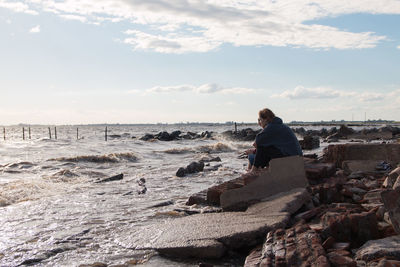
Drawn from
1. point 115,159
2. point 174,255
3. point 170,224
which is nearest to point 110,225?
point 170,224

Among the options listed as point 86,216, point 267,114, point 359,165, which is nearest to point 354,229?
point 267,114

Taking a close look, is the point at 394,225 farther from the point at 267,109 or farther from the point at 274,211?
the point at 267,109

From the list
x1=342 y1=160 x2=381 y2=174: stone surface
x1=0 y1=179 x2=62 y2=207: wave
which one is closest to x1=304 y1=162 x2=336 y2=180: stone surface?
x1=342 y1=160 x2=381 y2=174: stone surface

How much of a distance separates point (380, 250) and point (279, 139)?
3191 millimetres

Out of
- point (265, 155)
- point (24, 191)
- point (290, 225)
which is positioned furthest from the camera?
point (24, 191)

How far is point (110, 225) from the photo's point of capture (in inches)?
188

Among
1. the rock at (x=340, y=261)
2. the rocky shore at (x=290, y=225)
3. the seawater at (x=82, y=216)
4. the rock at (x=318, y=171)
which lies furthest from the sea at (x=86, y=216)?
the rock at (x=318, y=171)

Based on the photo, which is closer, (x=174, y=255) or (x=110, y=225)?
(x=174, y=255)

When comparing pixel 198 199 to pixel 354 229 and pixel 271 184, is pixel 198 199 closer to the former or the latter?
pixel 271 184

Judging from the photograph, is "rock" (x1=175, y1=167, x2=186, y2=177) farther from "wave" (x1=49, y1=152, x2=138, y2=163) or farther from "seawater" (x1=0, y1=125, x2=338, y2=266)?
"wave" (x1=49, y1=152, x2=138, y2=163)

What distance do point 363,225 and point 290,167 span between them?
2019mm

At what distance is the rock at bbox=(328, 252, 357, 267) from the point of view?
2500 mm

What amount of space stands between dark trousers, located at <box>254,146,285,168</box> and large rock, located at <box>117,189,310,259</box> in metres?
1.24

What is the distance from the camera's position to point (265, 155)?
586cm
